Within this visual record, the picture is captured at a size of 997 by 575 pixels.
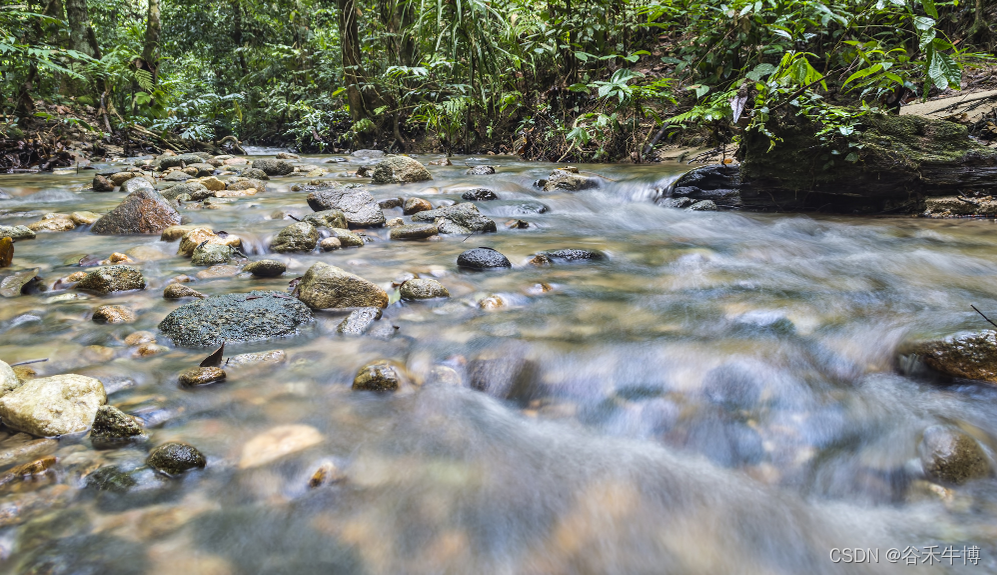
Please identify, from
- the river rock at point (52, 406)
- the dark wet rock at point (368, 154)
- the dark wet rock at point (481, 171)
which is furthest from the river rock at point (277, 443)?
the dark wet rock at point (368, 154)

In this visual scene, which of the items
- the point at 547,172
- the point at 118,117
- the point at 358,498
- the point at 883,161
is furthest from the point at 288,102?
the point at 358,498

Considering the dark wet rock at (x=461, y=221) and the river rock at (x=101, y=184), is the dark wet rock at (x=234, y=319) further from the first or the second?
the river rock at (x=101, y=184)

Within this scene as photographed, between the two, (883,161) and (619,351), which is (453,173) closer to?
(883,161)

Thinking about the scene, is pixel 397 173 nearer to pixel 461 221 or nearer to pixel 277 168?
pixel 277 168

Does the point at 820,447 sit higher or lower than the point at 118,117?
lower

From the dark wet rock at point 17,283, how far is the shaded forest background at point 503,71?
433 cm

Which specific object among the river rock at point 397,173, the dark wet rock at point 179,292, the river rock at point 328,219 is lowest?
the dark wet rock at point 179,292

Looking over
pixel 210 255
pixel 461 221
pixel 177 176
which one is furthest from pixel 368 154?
pixel 210 255

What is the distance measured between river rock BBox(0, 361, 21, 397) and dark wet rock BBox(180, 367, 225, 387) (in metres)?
0.44

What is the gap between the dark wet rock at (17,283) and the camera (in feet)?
8.43

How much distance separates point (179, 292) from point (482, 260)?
1.56 m

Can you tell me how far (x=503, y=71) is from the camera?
327 inches

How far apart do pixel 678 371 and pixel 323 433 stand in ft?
4.08

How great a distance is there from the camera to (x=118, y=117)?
389 inches
